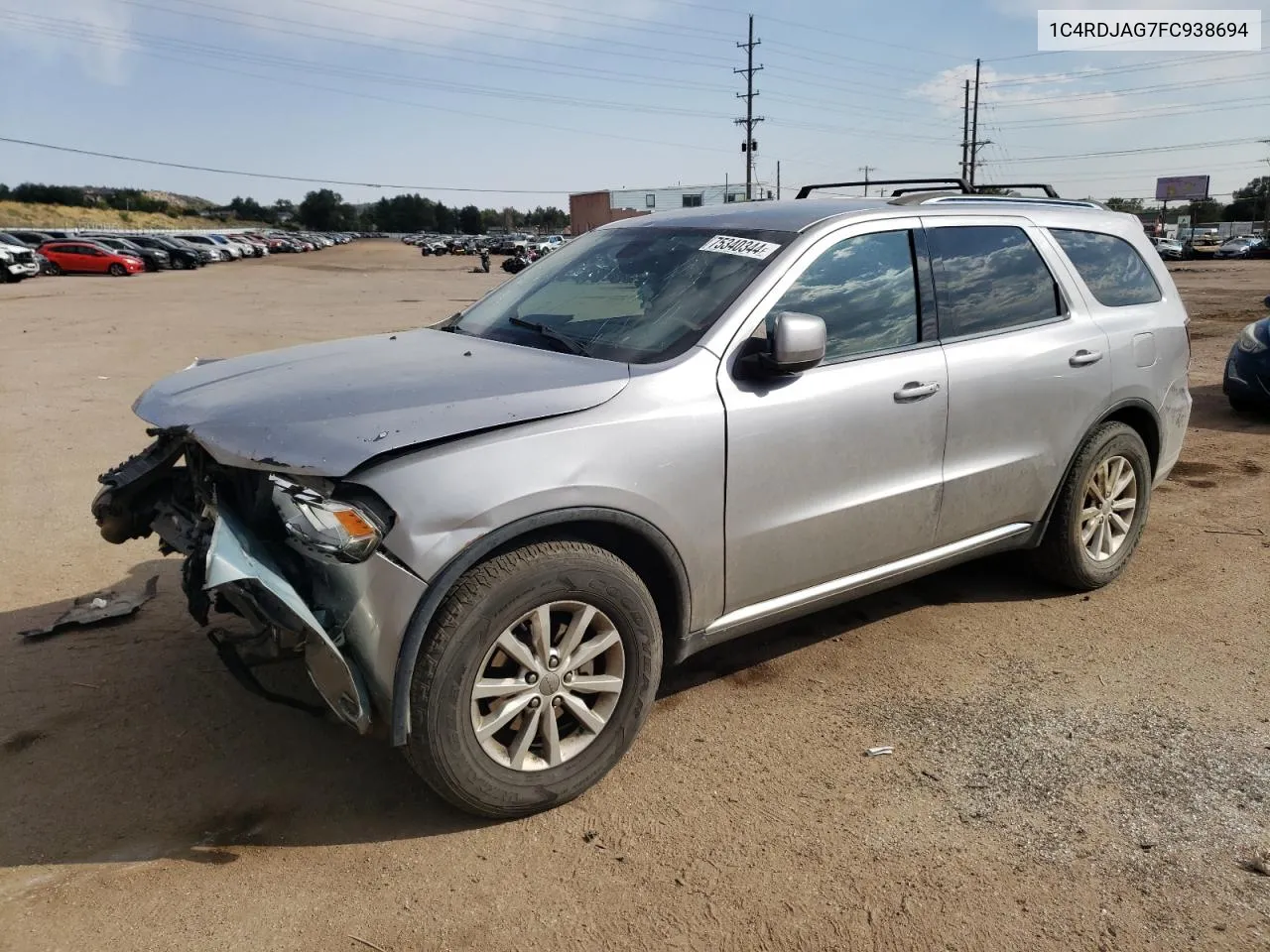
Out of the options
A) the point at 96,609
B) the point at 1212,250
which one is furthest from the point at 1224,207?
the point at 96,609

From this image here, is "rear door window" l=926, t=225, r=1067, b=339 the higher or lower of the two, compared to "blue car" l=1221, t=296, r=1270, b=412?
higher

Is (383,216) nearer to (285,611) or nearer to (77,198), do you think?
(77,198)

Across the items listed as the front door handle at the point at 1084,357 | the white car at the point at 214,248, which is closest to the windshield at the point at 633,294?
the front door handle at the point at 1084,357

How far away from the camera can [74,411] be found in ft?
28.8

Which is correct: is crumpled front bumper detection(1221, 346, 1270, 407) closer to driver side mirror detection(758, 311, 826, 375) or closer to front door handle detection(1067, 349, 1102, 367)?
front door handle detection(1067, 349, 1102, 367)

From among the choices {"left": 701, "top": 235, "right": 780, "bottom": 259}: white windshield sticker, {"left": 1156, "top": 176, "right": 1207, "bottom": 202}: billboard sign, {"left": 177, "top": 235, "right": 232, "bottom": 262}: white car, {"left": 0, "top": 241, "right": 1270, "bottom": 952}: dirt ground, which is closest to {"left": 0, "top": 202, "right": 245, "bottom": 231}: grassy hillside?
{"left": 177, "top": 235, "right": 232, "bottom": 262}: white car

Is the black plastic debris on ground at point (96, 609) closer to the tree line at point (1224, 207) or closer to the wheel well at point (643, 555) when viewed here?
the wheel well at point (643, 555)

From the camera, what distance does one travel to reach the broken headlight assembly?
250cm

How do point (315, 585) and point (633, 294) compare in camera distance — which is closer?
point (315, 585)

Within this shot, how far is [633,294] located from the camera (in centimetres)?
360

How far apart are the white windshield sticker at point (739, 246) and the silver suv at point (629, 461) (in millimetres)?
14

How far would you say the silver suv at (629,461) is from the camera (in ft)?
8.50

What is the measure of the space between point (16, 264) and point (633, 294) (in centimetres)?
3645

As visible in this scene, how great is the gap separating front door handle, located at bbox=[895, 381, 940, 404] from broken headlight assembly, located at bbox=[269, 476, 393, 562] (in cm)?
201
